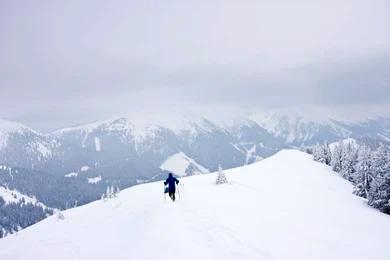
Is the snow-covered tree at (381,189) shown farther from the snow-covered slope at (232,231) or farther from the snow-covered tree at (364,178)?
the snow-covered slope at (232,231)

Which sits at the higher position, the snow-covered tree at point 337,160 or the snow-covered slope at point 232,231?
the snow-covered slope at point 232,231

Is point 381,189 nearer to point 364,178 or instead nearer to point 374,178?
point 374,178

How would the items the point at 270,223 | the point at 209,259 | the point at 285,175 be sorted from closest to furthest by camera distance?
the point at 209,259
the point at 270,223
the point at 285,175

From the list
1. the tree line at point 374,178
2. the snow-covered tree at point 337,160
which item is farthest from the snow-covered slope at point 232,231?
the snow-covered tree at point 337,160

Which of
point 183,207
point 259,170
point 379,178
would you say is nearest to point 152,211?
point 183,207

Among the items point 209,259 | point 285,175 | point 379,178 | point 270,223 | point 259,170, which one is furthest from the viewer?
point 259,170

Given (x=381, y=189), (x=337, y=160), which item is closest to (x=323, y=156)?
Answer: (x=337, y=160)

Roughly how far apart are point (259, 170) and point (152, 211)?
129ft

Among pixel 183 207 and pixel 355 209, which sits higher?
pixel 183 207

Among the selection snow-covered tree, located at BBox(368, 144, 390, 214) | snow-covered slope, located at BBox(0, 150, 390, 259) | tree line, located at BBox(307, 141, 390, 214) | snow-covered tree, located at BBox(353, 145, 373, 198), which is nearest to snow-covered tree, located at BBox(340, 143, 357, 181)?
tree line, located at BBox(307, 141, 390, 214)

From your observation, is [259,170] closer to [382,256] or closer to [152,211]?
[152,211]

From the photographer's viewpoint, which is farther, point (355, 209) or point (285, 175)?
point (285, 175)

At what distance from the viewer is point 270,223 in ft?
91.8

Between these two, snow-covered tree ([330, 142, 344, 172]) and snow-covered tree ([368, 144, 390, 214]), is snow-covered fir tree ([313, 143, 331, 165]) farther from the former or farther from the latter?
snow-covered tree ([368, 144, 390, 214])
